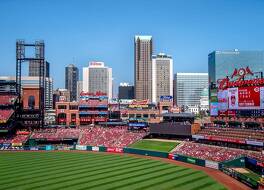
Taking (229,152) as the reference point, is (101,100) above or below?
above

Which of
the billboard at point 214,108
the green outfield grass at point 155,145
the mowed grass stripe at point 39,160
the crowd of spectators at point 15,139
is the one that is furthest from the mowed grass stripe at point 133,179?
the crowd of spectators at point 15,139

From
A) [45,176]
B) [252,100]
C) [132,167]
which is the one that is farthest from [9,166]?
[252,100]

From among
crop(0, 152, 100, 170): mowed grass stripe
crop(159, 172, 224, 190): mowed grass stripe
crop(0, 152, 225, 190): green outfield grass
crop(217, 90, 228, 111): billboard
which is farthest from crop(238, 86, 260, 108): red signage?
crop(0, 152, 100, 170): mowed grass stripe

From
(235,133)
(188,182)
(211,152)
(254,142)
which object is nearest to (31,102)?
(211,152)

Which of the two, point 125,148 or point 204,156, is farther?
point 125,148

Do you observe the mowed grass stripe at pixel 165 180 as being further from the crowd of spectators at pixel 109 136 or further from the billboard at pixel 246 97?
the crowd of spectators at pixel 109 136

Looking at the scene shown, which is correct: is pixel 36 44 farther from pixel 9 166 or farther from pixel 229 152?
pixel 229 152
